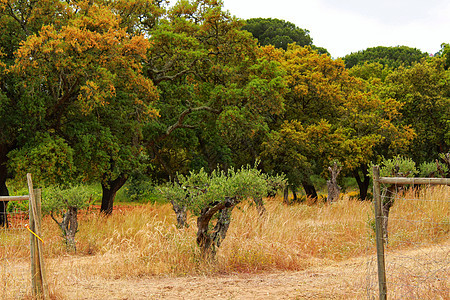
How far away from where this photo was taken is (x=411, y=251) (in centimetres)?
860

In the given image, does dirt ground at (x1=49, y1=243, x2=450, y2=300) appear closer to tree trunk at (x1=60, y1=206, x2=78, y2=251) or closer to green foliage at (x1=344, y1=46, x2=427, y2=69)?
tree trunk at (x1=60, y1=206, x2=78, y2=251)

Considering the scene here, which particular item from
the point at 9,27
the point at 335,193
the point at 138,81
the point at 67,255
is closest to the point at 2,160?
the point at 9,27

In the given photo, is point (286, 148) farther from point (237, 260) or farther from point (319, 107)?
point (237, 260)

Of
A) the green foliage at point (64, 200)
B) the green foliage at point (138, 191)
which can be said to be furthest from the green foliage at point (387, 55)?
the green foliage at point (64, 200)

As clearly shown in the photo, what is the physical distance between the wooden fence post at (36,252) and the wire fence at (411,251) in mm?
4028

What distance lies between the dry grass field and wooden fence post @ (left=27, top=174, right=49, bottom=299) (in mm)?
296

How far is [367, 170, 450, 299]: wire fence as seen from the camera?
5.08 m

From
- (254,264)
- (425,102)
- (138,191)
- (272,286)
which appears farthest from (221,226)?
(138,191)

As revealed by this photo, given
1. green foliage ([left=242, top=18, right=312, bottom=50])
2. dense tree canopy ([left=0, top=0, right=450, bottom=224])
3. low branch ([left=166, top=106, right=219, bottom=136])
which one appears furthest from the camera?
green foliage ([left=242, top=18, right=312, bottom=50])

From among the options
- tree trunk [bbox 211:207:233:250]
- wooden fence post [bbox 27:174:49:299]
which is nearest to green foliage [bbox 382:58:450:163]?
tree trunk [bbox 211:207:233:250]

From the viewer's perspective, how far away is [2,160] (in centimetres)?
1420

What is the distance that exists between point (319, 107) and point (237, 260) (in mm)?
15204

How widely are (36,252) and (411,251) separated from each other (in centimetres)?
688

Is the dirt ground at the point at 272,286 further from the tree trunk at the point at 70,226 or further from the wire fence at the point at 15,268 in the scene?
the tree trunk at the point at 70,226
